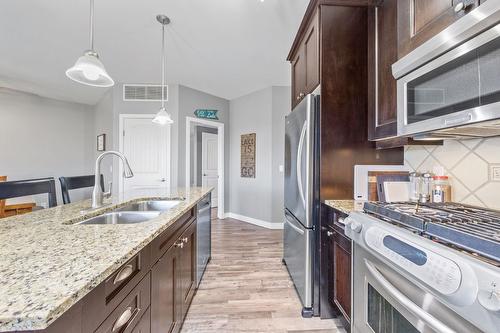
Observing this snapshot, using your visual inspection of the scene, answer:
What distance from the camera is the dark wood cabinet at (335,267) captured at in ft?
4.80

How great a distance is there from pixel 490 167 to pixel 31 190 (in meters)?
2.79

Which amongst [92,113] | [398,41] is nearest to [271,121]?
[398,41]

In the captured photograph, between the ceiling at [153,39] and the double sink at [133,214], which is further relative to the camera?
the ceiling at [153,39]

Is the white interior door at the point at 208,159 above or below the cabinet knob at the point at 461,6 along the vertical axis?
below

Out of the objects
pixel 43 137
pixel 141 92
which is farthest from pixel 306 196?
pixel 43 137

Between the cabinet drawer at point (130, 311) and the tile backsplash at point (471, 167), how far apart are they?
5.72 feet

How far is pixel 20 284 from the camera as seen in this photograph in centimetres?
56

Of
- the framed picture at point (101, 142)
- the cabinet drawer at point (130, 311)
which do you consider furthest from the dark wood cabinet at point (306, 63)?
the framed picture at point (101, 142)

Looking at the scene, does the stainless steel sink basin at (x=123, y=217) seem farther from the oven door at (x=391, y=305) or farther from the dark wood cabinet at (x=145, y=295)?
the oven door at (x=391, y=305)

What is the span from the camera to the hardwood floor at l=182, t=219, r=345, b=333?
1.67 metres

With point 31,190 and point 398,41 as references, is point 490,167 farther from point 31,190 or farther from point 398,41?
point 31,190

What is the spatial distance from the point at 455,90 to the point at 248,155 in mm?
3711

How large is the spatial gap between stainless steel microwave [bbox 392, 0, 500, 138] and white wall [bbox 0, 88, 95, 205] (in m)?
5.97

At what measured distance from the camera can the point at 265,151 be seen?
425 cm
